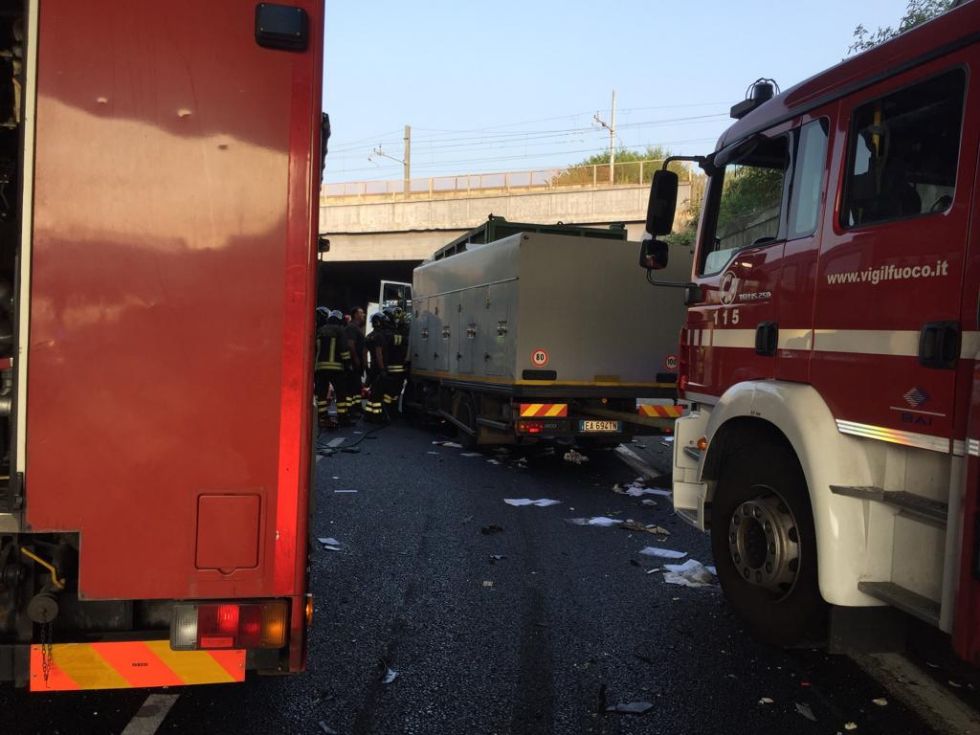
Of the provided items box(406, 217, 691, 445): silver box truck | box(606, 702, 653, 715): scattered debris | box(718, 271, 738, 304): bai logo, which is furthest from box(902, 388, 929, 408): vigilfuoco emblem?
box(406, 217, 691, 445): silver box truck

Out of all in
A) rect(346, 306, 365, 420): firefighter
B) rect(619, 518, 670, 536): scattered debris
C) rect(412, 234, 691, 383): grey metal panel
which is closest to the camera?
rect(619, 518, 670, 536): scattered debris

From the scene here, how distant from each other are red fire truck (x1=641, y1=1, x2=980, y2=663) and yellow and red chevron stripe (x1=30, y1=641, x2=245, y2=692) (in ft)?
7.80

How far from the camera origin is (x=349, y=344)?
12.7 m

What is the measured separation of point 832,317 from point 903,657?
188 cm

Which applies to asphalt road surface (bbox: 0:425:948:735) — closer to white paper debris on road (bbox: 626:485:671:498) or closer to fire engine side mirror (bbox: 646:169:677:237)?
white paper debris on road (bbox: 626:485:671:498)

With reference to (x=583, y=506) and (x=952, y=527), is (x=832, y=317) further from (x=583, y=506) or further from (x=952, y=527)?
(x=583, y=506)

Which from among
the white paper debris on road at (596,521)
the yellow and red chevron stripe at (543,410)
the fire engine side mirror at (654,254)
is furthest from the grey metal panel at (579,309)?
the fire engine side mirror at (654,254)

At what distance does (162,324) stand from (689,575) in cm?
404

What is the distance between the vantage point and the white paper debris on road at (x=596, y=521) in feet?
21.4

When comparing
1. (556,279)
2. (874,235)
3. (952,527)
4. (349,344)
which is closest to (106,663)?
(952,527)

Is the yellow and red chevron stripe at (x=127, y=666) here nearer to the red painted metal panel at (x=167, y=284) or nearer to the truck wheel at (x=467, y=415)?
the red painted metal panel at (x=167, y=284)

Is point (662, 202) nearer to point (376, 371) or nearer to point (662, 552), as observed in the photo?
point (662, 552)

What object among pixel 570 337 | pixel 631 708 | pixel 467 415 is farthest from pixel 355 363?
pixel 631 708

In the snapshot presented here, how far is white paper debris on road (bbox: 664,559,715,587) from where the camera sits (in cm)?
503
